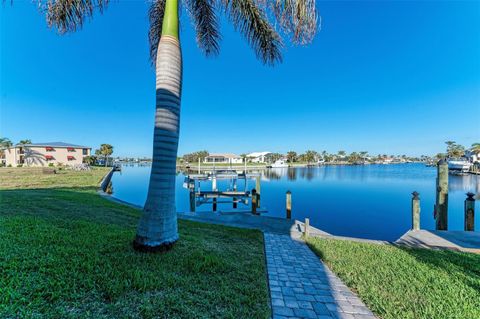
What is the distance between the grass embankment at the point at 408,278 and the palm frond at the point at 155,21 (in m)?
7.16

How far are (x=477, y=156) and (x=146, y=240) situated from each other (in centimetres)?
7695

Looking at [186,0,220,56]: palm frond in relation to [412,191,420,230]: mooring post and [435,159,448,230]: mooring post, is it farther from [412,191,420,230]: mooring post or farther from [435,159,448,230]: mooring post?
[435,159,448,230]: mooring post

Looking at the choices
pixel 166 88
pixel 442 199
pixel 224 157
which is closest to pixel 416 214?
pixel 442 199

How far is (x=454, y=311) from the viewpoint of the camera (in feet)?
9.19

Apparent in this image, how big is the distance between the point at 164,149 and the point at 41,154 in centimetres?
4864

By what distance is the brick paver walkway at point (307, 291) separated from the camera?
110 inches

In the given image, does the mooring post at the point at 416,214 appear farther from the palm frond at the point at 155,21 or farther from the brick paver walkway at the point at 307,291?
the palm frond at the point at 155,21

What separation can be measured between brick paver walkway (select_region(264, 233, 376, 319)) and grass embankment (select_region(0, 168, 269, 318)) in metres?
0.25

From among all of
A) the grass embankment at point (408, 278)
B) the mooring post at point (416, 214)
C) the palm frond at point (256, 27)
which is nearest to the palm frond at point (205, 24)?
the palm frond at point (256, 27)

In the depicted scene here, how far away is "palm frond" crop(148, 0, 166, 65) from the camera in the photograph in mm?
5741

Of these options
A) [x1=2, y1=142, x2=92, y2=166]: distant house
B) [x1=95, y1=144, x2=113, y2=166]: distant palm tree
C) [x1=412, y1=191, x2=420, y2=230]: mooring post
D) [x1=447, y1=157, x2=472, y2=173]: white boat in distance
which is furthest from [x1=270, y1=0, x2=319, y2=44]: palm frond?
[x1=95, y1=144, x2=113, y2=166]: distant palm tree

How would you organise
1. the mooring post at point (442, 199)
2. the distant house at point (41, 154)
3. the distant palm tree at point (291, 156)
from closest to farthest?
the mooring post at point (442, 199) < the distant house at point (41, 154) < the distant palm tree at point (291, 156)

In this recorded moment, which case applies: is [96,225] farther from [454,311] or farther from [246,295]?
[454,311]

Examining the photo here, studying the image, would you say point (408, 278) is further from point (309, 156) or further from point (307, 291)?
point (309, 156)
